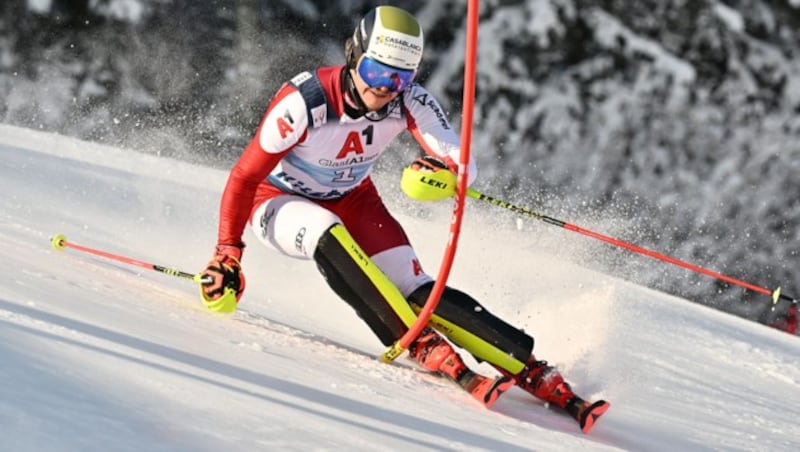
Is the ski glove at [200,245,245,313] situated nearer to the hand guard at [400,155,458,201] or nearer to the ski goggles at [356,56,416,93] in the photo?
the hand guard at [400,155,458,201]

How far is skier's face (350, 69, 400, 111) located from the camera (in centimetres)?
365

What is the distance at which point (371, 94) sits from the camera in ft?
12.0

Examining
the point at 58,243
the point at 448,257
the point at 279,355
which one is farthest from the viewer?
the point at 58,243

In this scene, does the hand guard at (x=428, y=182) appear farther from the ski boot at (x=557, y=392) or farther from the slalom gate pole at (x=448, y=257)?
the ski boot at (x=557, y=392)

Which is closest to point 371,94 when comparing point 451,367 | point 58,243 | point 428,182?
point 428,182

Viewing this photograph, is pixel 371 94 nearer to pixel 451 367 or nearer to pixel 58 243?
pixel 451 367

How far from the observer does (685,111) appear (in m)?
15.9

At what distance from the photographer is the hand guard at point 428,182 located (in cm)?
365

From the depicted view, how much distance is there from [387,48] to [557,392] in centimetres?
123

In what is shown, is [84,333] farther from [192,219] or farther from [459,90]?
[459,90]

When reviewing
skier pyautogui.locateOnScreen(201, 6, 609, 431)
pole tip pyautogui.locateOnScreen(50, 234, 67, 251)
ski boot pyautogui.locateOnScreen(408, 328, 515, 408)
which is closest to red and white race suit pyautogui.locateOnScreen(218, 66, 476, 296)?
skier pyautogui.locateOnScreen(201, 6, 609, 431)

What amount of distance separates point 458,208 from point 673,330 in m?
3.40

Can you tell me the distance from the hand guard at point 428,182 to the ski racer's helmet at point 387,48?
0.28 meters

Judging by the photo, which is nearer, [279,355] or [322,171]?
[279,355]
